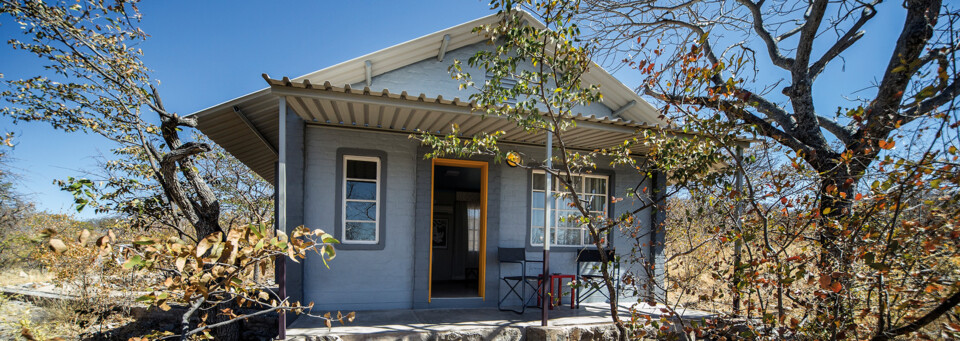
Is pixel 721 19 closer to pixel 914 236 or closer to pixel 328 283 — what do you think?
pixel 914 236

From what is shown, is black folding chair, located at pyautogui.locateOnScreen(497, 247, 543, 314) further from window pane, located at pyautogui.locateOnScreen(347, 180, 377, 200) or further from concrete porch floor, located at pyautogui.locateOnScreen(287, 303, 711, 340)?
window pane, located at pyautogui.locateOnScreen(347, 180, 377, 200)

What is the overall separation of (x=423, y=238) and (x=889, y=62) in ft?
20.9

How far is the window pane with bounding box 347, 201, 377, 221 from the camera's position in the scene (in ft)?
19.0

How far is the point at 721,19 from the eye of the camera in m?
6.22

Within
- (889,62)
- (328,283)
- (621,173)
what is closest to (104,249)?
(328,283)

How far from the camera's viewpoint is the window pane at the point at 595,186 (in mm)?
7004

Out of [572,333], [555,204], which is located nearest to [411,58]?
[555,204]

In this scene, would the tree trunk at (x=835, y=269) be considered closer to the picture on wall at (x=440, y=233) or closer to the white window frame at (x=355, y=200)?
the white window frame at (x=355, y=200)

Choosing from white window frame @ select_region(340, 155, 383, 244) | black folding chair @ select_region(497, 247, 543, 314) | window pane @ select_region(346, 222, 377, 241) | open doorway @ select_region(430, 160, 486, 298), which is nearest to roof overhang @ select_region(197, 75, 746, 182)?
white window frame @ select_region(340, 155, 383, 244)

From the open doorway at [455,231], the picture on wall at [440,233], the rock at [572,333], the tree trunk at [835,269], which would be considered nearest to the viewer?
the tree trunk at [835,269]

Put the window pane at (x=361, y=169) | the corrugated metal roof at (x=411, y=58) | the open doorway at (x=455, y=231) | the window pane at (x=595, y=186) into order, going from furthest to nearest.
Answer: the open doorway at (x=455, y=231)
the window pane at (x=595, y=186)
the corrugated metal roof at (x=411, y=58)
the window pane at (x=361, y=169)

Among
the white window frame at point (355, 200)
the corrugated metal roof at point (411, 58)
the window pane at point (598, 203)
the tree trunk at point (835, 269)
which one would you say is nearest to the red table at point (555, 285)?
the window pane at point (598, 203)

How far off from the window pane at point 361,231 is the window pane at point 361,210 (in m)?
0.10

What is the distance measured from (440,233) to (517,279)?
3.36 meters
